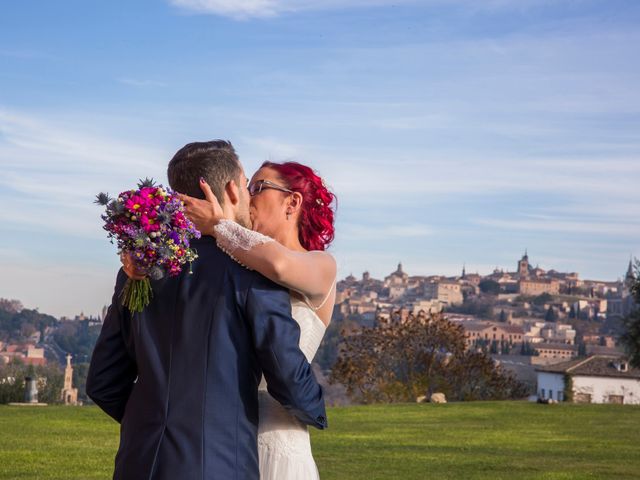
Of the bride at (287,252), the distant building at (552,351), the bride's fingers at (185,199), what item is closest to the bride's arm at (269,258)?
the bride at (287,252)

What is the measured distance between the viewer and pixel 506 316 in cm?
18238

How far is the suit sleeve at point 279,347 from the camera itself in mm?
3020

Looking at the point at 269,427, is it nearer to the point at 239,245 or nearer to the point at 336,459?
the point at 239,245

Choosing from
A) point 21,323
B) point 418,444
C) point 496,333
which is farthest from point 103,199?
point 496,333

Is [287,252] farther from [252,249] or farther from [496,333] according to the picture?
[496,333]

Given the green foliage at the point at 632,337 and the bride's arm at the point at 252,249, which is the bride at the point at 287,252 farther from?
the green foliage at the point at 632,337

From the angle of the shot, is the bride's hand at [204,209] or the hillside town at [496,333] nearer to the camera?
the bride's hand at [204,209]

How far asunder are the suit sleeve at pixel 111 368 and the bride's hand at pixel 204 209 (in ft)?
1.03

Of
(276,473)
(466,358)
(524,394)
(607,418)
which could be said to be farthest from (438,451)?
(524,394)

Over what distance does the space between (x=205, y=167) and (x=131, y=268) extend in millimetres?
352

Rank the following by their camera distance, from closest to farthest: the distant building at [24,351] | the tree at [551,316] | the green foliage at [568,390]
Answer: the green foliage at [568,390] → the distant building at [24,351] → the tree at [551,316]

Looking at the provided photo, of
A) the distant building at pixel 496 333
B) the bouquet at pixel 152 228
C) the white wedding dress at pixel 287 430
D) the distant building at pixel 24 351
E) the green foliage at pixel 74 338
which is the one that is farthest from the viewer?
the distant building at pixel 496 333

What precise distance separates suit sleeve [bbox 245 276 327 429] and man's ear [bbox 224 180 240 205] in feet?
0.87

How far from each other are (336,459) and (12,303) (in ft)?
203
